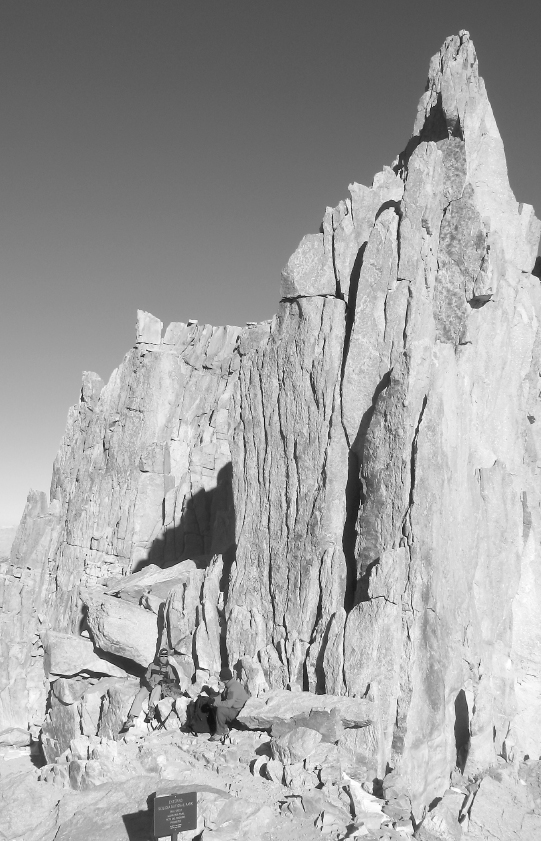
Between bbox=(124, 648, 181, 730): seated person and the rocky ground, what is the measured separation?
1710 mm

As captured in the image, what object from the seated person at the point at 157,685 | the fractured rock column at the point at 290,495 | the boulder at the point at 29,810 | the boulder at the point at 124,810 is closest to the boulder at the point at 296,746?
the boulder at the point at 124,810

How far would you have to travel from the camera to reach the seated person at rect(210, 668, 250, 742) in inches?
705

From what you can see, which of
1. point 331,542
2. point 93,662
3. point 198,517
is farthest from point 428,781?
point 198,517

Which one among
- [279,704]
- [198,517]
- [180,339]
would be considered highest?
[180,339]

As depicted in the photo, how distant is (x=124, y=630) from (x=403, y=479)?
11837 mm

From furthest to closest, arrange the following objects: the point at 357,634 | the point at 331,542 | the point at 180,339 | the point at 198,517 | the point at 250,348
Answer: the point at 180,339
the point at 198,517
the point at 250,348
the point at 331,542
the point at 357,634

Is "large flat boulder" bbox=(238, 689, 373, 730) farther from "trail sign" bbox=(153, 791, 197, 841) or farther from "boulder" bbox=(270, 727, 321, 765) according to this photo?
"trail sign" bbox=(153, 791, 197, 841)

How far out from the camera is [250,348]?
23344 mm

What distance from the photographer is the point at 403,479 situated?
18734 millimetres

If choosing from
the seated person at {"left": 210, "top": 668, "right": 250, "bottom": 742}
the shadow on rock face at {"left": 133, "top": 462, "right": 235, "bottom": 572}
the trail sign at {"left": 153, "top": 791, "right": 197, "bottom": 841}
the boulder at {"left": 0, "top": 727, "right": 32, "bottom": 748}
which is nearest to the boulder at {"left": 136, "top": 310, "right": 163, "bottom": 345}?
the shadow on rock face at {"left": 133, "top": 462, "right": 235, "bottom": 572}

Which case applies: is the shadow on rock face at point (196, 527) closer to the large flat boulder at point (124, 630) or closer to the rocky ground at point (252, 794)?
the large flat boulder at point (124, 630)

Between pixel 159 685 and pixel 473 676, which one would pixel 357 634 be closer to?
pixel 473 676

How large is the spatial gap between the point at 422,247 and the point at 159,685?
51.1 feet

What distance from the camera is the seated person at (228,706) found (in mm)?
17906
